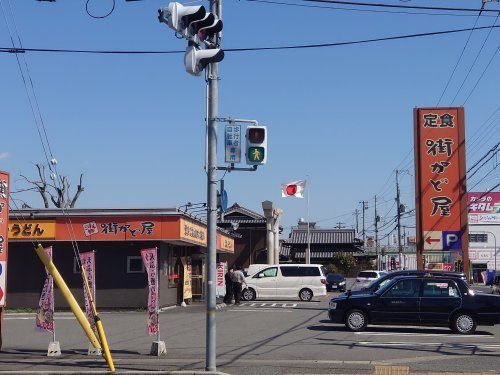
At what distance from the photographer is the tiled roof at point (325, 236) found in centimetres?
6644

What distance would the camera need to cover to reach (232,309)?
1090 inches

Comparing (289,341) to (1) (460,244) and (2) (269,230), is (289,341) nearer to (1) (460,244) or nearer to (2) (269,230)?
(1) (460,244)

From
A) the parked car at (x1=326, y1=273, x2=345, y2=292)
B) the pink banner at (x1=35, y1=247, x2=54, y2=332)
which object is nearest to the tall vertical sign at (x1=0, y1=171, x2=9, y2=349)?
the pink banner at (x1=35, y1=247, x2=54, y2=332)

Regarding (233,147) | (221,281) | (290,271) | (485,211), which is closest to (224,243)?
(221,281)

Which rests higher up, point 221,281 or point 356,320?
point 221,281

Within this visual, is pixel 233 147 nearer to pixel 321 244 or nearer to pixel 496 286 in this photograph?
pixel 496 286

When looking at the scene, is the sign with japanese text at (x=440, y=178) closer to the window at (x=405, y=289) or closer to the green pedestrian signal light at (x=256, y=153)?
the window at (x=405, y=289)

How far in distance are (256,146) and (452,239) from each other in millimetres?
21425

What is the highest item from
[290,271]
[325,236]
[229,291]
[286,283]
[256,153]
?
[325,236]

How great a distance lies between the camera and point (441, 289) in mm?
18594

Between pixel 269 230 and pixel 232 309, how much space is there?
2100 centimetres

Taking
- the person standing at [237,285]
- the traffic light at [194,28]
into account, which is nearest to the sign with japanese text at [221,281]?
the person standing at [237,285]

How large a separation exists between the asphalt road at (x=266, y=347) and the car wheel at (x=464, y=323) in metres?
0.37

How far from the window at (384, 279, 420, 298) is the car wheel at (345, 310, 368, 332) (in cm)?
86
